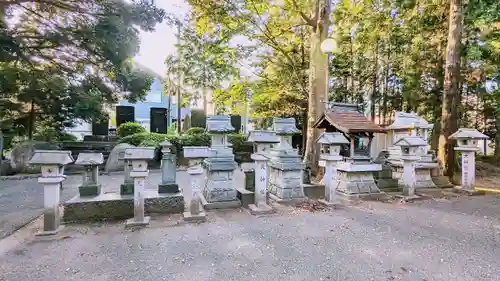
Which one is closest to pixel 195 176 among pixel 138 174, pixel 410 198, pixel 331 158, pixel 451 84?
pixel 138 174

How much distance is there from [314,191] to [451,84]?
199 inches

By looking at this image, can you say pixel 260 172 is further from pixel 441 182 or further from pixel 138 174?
pixel 441 182

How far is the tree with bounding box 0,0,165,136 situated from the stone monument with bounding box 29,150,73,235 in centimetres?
383

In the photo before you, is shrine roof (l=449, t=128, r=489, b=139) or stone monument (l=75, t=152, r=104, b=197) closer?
stone monument (l=75, t=152, r=104, b=197)

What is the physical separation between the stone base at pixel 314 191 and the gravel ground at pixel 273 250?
115cm

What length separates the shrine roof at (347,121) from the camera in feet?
18.8

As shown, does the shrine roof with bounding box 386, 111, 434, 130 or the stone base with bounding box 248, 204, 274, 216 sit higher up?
the shrine roof with bounding box 386, 111, 434, 130

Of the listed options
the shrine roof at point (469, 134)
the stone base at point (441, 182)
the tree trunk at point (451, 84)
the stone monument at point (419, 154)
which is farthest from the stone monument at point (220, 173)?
the tree trunk at point (451, 84)

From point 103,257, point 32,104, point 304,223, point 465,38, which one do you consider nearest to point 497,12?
point 465,38

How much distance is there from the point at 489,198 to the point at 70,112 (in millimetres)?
13506

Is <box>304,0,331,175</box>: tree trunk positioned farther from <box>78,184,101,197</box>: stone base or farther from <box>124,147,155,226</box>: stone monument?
<box>78,184,101,197</box>: stone base

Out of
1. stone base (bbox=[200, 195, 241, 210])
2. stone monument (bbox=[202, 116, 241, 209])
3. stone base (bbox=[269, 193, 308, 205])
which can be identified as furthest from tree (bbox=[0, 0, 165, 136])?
stone base (bbox=[269, 193, 308, 205])

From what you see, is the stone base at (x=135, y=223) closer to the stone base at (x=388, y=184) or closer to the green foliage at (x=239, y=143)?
the stone base at (x=388, y=184)

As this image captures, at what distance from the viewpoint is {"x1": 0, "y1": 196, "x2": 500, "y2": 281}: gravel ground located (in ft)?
8.81
